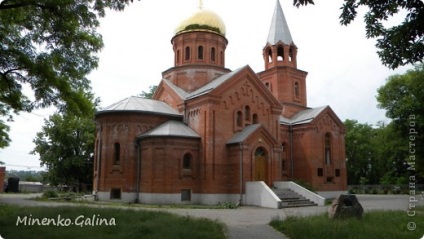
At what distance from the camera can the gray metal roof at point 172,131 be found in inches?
982

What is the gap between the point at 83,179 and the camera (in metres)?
40.2

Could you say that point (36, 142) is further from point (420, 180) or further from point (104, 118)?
point (420, 180)

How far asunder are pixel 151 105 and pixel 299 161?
14002 millimetres

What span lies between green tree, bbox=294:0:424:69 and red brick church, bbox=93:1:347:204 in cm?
1681

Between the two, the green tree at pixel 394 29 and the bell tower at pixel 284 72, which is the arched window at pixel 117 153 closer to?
the bell tower at pixel 284 72

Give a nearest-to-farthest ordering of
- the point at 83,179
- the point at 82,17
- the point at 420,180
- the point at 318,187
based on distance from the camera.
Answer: the point at 82,17 → the point at 318,187 → the point at 83,179 → the point at 420,180

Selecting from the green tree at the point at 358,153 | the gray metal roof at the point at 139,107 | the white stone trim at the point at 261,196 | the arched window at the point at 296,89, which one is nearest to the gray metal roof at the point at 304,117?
the arched window at the point at 296,89

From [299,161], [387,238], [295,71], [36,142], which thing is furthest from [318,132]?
[36,142]

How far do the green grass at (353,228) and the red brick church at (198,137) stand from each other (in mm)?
12064

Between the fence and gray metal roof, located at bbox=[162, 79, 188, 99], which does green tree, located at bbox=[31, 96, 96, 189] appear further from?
the fence

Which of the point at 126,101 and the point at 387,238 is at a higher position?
the point at 126,101

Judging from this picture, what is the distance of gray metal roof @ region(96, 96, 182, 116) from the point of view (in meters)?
26.7

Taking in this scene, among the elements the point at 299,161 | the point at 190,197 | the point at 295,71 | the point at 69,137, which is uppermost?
the point at 295,71

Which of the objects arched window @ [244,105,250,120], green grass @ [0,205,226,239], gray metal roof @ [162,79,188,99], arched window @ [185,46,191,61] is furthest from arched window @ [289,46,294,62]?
green grass @ [0,205,226,239]
